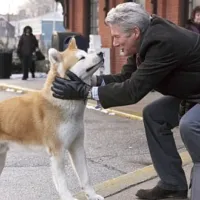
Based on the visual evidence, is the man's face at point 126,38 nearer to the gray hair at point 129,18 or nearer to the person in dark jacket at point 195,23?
the gray hair at point 129,18

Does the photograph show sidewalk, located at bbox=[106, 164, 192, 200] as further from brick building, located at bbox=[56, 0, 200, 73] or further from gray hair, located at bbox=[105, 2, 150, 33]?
brick building, located at bbox=[56, 0, 200, 73]

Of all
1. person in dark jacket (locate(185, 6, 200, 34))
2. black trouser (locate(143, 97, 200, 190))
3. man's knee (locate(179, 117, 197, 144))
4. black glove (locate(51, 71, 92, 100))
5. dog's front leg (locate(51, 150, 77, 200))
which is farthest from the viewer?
person in dark jacket (locate(185, 6, 200, 34))

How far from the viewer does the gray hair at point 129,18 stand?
13.0ft

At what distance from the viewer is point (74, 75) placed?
445cm

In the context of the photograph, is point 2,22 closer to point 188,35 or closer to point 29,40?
point 29,40

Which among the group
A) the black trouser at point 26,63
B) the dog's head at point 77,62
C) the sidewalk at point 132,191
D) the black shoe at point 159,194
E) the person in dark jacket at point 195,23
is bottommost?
the black trouser at point 26,63

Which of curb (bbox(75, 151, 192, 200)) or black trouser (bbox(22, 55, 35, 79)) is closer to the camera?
curb (bbox(75, 151, 192, 200))

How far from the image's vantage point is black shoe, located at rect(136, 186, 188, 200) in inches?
190

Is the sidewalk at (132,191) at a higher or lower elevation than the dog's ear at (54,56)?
lower

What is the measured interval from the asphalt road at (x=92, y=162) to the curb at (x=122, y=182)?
236 mm

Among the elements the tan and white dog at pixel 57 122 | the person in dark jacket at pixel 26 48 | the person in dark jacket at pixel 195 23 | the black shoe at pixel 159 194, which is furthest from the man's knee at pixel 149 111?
the person in dark jacket at pixel 26 48

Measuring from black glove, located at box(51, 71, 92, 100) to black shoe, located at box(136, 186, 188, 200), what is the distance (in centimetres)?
123

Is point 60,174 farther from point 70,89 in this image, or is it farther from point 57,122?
point 70,89

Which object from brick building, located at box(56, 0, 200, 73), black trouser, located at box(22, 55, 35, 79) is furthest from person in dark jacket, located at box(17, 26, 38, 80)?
brick building, located at box(56, 0, 200, 73)
